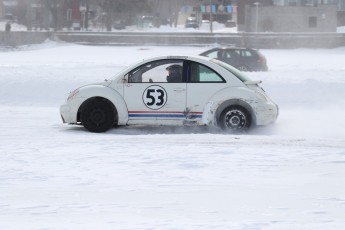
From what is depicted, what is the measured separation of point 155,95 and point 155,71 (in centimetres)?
45

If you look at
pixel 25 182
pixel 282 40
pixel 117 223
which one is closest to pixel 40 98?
pixel 25 182

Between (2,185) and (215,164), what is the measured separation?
280 cm

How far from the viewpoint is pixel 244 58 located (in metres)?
34.8

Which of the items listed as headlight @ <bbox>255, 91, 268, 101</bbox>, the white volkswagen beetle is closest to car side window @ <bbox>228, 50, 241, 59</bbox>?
the white volkswagen beetle

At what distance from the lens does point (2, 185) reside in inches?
377

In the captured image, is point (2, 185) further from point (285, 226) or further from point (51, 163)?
point (285, 226)

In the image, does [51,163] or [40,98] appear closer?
[51,163]

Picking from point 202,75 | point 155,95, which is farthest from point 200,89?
point 155,95

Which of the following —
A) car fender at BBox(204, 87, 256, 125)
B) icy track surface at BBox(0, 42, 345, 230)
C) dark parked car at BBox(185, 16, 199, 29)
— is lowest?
icy track surface at BBox(0, 42, 345, 230)

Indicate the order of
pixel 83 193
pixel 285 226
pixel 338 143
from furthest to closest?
pixel 338 143 < pixel 83 193 < pixel 285 226

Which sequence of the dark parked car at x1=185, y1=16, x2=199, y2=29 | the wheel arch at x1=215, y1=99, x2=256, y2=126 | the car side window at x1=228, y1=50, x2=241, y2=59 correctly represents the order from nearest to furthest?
the wheel arch at x1=215, y1=99, x2=256, y2=126 → the car side window at x1=228, y1=50, x2=241, y2=59 → the dark parked car at x1=185, y1=16, x2=199, y2=29

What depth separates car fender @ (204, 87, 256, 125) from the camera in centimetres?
1456

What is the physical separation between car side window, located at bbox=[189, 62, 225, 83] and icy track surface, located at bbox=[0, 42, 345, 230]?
907 millimetres

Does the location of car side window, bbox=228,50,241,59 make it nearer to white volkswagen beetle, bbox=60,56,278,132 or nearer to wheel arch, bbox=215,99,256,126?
white volkswagen beetle, bbox=60,56,278,132
